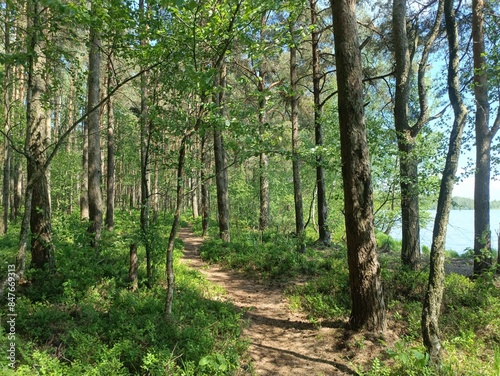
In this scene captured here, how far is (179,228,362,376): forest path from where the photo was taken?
400 centimetres

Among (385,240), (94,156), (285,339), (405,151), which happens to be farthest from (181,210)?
(385,240)

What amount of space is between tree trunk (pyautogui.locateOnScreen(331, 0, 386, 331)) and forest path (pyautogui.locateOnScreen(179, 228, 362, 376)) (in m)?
0.52

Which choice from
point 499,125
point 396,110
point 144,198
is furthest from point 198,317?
point 499,125

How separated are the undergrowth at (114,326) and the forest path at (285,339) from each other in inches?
14.4

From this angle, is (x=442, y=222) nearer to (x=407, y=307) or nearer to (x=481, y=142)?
(x=407, y=307)

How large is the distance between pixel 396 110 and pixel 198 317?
6240mm

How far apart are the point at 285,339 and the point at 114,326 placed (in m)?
2.60

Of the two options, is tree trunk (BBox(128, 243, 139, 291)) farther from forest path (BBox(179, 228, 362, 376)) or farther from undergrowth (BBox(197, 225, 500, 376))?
undergrowth (BBox(197, 225, 500, 376))

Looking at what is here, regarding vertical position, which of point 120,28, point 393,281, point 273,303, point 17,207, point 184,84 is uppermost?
point 120,28

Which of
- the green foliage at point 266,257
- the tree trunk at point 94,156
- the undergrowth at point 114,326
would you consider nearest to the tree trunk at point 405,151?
the green foliage at point 266,257

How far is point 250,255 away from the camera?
8859mm

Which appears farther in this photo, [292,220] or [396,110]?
[292,220]

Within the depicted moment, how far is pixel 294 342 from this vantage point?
4660 mm

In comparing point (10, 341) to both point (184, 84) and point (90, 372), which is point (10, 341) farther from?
point (184, 84)
